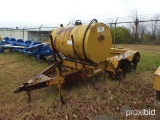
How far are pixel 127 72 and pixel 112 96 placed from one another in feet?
6.70

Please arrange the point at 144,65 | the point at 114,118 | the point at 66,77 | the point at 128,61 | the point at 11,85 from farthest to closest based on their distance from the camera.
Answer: the point at 144,65
the point at 128,61
the point at 11,85
the point at 66,77
the point at 114,118

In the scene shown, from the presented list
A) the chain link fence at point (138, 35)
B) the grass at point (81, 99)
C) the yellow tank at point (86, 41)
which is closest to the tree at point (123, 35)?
the chain link fence at point (138, 35)

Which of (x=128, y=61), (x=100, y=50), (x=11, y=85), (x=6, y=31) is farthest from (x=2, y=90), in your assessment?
(x=6, y=31)

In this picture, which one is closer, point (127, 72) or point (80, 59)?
point (80, 59)

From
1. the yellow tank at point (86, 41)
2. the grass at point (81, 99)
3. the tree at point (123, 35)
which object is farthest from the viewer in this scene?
the tree at point (123, 35)

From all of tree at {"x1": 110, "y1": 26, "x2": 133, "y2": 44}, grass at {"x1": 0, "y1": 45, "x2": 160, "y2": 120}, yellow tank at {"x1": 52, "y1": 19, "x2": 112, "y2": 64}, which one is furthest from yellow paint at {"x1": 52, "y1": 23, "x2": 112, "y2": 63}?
tree at {"x1": 110, "y1": 26, "x2": 133, "y2": 44}

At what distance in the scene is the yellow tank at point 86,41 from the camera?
183 inches

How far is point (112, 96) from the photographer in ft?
15.5

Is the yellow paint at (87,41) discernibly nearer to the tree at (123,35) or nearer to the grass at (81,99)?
the grass at (81,99)

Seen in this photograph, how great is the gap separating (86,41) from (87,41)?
0.03m

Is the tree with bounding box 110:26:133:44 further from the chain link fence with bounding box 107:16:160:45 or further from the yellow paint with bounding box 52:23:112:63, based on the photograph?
the yellow paint with bounding box 52:23:112:63

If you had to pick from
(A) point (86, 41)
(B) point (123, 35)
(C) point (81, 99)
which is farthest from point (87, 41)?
(B) point (123, 35)

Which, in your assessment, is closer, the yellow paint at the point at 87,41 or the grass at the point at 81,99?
the grass at the point at 81,99

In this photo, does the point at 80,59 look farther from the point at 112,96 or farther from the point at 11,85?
the point at 11,85
